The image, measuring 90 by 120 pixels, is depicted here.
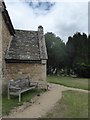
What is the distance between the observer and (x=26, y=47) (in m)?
19.9

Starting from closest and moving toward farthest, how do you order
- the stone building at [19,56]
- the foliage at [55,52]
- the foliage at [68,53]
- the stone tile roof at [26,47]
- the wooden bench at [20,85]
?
1. the wooden bench at [20,85]
2. the stone building at [19,56]
3. the stone tile roof at [26,47]
4. the foliage at [68,53]
5. the foliage at [55,52]

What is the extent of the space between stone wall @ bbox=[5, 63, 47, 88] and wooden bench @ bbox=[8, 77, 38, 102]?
0.57m

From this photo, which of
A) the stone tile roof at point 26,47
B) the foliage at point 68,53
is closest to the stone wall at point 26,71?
the stone tile roof at point 26,47

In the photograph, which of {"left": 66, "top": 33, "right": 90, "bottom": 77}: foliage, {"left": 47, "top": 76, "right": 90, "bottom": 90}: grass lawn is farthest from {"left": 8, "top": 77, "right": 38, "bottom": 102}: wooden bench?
{"left": 66, "top": 33, "right": 90, "bottom": 77}: foliage

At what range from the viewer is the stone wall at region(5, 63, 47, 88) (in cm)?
1796

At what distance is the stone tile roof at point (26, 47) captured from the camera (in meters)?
18.4

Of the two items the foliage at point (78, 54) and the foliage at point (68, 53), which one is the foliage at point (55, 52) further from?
the foliage at point (78, 54)

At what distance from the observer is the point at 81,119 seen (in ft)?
30.4

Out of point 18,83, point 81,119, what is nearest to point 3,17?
point 18,83

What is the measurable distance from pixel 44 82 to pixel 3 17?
5948 millimetres

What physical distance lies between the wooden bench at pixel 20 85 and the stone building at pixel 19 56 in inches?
27.8

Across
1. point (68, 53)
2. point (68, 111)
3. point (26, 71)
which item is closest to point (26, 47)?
point (26, 71)

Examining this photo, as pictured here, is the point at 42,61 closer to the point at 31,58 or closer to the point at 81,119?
the point at 31,58

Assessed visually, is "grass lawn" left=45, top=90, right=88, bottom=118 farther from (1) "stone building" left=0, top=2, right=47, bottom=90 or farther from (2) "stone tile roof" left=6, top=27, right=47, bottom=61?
(2) "stone tile roof" left=6, top=27, right=47, bottom=61
